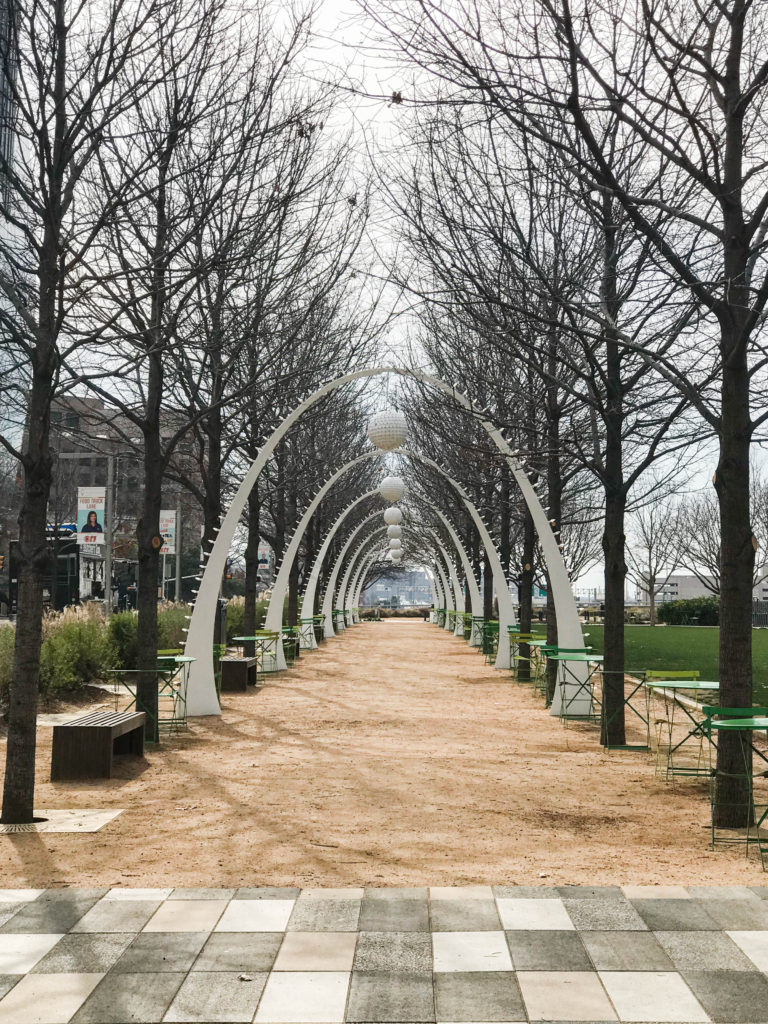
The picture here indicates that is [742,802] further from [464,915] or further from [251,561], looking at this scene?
[251,561]

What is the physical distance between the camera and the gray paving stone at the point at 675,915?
478 centimetres

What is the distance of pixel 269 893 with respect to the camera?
5.39 meters

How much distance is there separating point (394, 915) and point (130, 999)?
148 centimetres

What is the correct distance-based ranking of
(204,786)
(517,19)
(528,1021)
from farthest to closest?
(204,786) → (517,19) → (528,1021)

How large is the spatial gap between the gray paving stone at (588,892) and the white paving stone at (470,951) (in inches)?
30.0

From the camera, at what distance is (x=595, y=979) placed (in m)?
4.16

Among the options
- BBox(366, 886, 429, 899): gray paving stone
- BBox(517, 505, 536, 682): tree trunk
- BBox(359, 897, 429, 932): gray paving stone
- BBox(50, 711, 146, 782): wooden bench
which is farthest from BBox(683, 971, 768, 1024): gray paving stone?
BBox(517, 505, 536, 682): tree trunk

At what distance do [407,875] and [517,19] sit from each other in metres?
5.58

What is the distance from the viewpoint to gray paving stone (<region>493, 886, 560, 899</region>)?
530 centimetres

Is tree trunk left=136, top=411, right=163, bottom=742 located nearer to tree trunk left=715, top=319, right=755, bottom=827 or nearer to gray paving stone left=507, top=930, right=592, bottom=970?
tree trunk left=715, top=319, right=755, bottom=827

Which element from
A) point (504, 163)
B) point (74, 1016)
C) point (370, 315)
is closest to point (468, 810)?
point (74, 1016)

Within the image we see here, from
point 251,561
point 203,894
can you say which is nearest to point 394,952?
point 203,894

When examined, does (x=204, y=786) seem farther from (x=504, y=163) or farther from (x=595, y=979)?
(x=504, y=163)

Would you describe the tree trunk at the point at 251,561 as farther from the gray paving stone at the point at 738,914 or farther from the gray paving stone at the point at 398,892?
the gray paving stone at the point at 738,914
